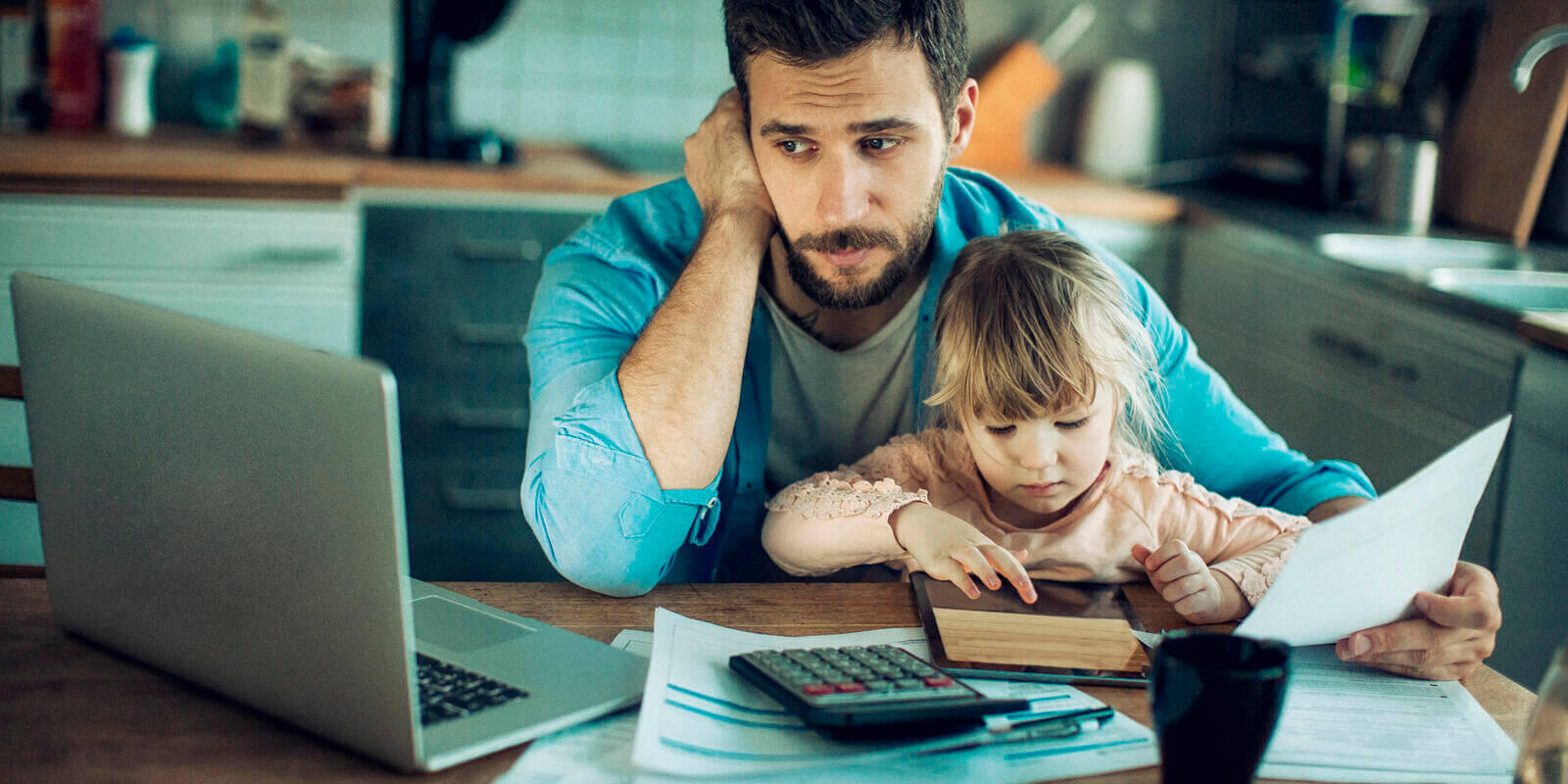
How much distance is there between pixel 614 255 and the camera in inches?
54.0

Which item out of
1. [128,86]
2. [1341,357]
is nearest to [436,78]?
[128,86]

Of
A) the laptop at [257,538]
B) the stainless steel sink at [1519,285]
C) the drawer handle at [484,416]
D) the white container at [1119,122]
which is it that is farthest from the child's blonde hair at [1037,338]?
the white container at [1119,122]

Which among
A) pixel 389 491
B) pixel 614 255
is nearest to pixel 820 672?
pixel 389 491

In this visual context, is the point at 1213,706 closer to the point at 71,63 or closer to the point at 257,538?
the point at 257,538

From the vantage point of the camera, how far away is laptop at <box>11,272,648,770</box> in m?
0.67

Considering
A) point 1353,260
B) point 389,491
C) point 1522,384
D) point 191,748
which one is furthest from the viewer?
point 1353,260

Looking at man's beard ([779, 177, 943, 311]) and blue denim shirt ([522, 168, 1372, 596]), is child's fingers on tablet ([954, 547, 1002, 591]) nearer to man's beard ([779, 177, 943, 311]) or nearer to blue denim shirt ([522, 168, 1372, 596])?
blue denim shirt ([522, 168, 1372, 596])

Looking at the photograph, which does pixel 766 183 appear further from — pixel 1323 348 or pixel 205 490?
pixel 1323 348

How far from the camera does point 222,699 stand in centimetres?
81

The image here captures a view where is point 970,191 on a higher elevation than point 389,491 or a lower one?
higher

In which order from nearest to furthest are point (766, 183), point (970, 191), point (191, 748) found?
point (191, 748), point (766, 183), point (970, 191)

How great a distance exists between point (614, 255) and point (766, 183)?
0.18m

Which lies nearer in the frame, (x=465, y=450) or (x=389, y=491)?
(x=389, y=491)

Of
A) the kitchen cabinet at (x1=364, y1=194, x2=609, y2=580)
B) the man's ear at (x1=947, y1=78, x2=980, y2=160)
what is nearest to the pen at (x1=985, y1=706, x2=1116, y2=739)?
the man's ear at (x1=947, y1=78, x2=980, y2=160)
